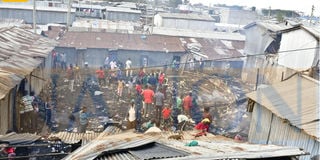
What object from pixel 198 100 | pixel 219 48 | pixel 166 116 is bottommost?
pixel 198 100

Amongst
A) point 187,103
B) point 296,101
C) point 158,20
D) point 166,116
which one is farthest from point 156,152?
point 158,20

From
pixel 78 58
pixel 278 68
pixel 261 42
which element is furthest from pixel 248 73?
pixel 78 58

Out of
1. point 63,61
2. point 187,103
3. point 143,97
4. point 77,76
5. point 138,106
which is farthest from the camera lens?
point 63,61

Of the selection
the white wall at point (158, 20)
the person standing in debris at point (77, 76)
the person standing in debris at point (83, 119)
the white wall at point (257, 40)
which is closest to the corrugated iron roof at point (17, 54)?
the person standing in debris at point (77, 76)

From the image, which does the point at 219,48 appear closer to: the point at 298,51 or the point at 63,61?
the point at 298,51

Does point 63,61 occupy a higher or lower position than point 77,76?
higher

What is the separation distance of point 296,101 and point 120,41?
1724cm

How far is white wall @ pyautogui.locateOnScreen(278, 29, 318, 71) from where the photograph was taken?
53.0 feet

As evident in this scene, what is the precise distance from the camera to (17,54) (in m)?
13.7

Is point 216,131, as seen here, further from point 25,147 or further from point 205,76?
point 205,76

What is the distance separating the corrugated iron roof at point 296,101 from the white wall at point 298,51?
5.07 meters

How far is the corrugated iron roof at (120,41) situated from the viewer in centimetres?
2459

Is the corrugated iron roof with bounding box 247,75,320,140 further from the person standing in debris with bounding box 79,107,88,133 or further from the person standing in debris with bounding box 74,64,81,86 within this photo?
the person standing in debris with bounding box 74,64,81,86

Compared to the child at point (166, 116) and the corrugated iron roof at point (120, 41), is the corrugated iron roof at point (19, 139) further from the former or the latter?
the corrugated iron roof at point (120, 41)
